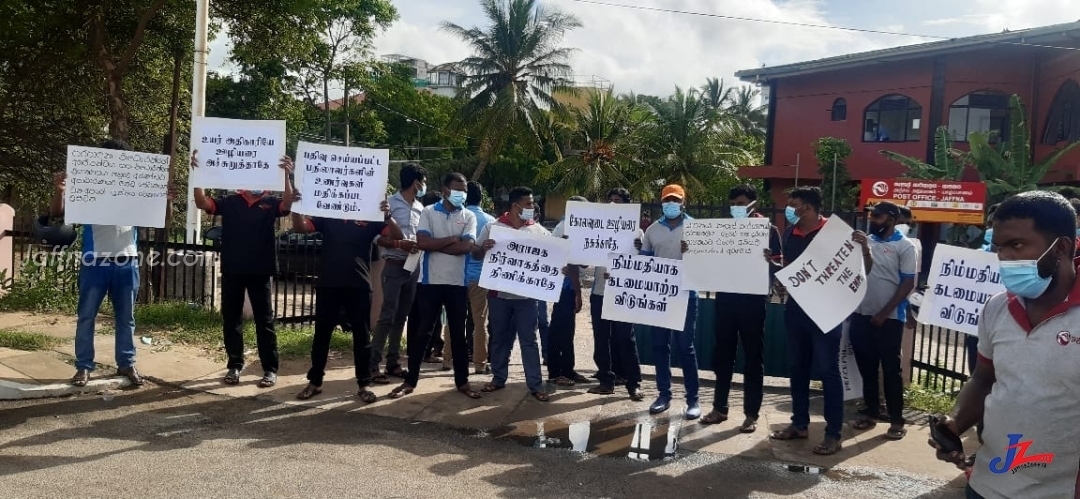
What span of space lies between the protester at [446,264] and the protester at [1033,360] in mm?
4573

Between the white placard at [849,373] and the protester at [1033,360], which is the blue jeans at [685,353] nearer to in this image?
the white placard at [849,373]

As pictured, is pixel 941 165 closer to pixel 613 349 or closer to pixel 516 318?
pixel 613 349

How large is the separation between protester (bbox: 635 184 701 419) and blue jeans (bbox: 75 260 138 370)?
4431 mm

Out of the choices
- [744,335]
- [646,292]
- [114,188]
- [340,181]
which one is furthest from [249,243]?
[744,335]

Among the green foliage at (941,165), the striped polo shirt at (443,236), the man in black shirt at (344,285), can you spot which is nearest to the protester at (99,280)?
the man in black shirt at (344,285)

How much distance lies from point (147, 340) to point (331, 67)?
2897 cm

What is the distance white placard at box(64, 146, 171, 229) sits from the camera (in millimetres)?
6516

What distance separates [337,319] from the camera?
6.70 metres

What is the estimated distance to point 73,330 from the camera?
8.60 m

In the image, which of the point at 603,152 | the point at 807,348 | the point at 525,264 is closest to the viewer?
the point at 807,348

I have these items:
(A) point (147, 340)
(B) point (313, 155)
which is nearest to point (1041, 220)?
(B) point (313, 155)

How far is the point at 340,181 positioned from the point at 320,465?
8.49 feet

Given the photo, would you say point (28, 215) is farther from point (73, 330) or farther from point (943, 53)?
point (943, 53)
